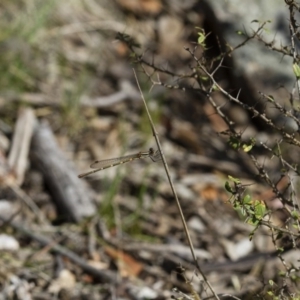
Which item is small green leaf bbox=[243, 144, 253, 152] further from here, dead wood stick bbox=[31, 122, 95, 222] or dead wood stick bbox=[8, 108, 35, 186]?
dead wood stick bbox=[8, 108, 35, 186]

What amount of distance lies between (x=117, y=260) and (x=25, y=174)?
0.73 metres

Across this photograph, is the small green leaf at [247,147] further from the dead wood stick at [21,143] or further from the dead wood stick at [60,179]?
the dead wood stick at [21,143]

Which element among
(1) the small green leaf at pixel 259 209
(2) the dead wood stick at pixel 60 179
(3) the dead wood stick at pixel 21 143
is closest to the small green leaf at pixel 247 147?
(1) the small green leaf at pixel 259 209

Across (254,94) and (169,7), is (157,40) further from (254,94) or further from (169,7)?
(254,94)

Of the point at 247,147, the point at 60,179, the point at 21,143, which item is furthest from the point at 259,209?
the point at 21,143

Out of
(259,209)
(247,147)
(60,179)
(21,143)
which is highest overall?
(21,143)

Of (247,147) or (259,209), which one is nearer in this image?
(259,209)

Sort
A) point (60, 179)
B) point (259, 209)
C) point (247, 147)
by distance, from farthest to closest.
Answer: point (60, 179) → point (247, 147) → point (259, 209)

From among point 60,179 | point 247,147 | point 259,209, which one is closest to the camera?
point 259,209

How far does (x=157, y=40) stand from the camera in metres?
5.45

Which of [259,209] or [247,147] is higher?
[247,147]

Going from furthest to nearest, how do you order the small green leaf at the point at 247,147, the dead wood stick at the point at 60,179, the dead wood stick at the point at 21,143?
the dead wood stick at the point at 21,143 → the dead wood stick at the point at 60,179 → the small green leaf at the point at 247,147

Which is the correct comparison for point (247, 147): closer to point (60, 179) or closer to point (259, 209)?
point (259, 209)

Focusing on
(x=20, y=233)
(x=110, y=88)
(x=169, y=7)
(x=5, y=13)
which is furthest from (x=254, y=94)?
(x=20, y=233)
